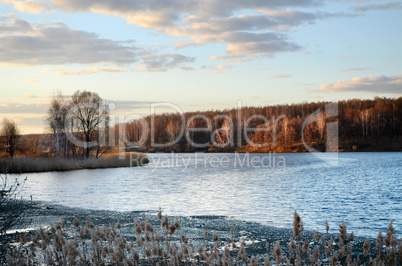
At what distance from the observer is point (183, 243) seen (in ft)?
23.1

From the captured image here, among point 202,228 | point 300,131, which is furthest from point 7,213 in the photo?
point 300,131

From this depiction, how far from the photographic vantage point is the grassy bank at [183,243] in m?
6.62

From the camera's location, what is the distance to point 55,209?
19266 millimetres

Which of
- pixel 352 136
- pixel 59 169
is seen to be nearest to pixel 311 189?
pixel 59 169

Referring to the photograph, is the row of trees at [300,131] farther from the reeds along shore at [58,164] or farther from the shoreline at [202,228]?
the shoreline at [202,228]

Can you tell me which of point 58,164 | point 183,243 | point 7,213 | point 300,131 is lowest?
point 58,164

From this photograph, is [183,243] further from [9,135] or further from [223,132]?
[223,132]

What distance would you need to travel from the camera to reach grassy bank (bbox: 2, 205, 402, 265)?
6625 millimetres

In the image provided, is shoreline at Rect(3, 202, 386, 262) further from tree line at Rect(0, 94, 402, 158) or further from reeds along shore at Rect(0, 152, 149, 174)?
tree line at Rect(0, 94, 402, 158)

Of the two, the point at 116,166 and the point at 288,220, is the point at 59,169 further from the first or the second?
the point at 288,220

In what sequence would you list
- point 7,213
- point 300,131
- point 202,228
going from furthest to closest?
point 300,131 < point 202,228 < point 7,213

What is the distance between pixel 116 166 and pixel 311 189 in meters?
34.5

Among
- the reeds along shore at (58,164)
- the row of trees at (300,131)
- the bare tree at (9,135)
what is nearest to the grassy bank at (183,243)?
the reeds along shore at (58,164)

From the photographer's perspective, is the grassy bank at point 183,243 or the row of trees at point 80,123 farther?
the row of trees at point 80,123
